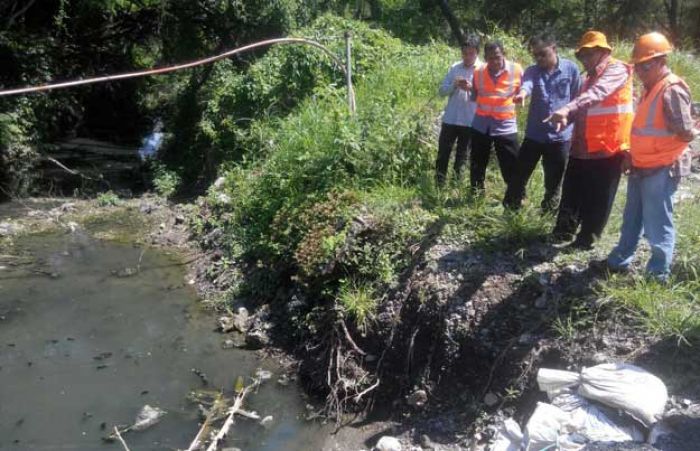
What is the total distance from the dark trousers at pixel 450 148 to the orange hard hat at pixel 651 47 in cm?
218

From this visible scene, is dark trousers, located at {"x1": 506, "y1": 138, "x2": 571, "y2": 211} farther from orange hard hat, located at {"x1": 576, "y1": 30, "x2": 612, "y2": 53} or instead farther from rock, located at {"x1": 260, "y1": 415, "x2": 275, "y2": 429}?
rock, located at {"x1": 260, "y1": 415, "x2": 275, "y2": 429}

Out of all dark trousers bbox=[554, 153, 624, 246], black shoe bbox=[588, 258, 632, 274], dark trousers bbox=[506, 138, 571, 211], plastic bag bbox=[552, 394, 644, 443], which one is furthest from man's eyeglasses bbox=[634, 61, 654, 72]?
plastic bag bbox=[552, 394, 644, 443]

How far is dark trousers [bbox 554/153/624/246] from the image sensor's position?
4.48 metres

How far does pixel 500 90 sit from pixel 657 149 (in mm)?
1610

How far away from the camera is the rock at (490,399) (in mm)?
4332

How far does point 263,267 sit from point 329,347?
191cm

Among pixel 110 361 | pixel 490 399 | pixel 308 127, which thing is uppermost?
pixel 308 127

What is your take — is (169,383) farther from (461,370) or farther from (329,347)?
(461,370)

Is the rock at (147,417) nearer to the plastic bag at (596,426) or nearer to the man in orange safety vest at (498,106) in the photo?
the plastic bag at (596,426)

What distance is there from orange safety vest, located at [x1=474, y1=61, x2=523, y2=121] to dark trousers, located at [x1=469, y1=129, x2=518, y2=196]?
0.64 ft

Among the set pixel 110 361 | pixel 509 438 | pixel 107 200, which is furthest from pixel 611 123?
pixel 107 200

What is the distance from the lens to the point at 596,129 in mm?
4336

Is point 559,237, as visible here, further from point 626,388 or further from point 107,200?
point 107,200

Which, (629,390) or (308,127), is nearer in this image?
(629,390)
